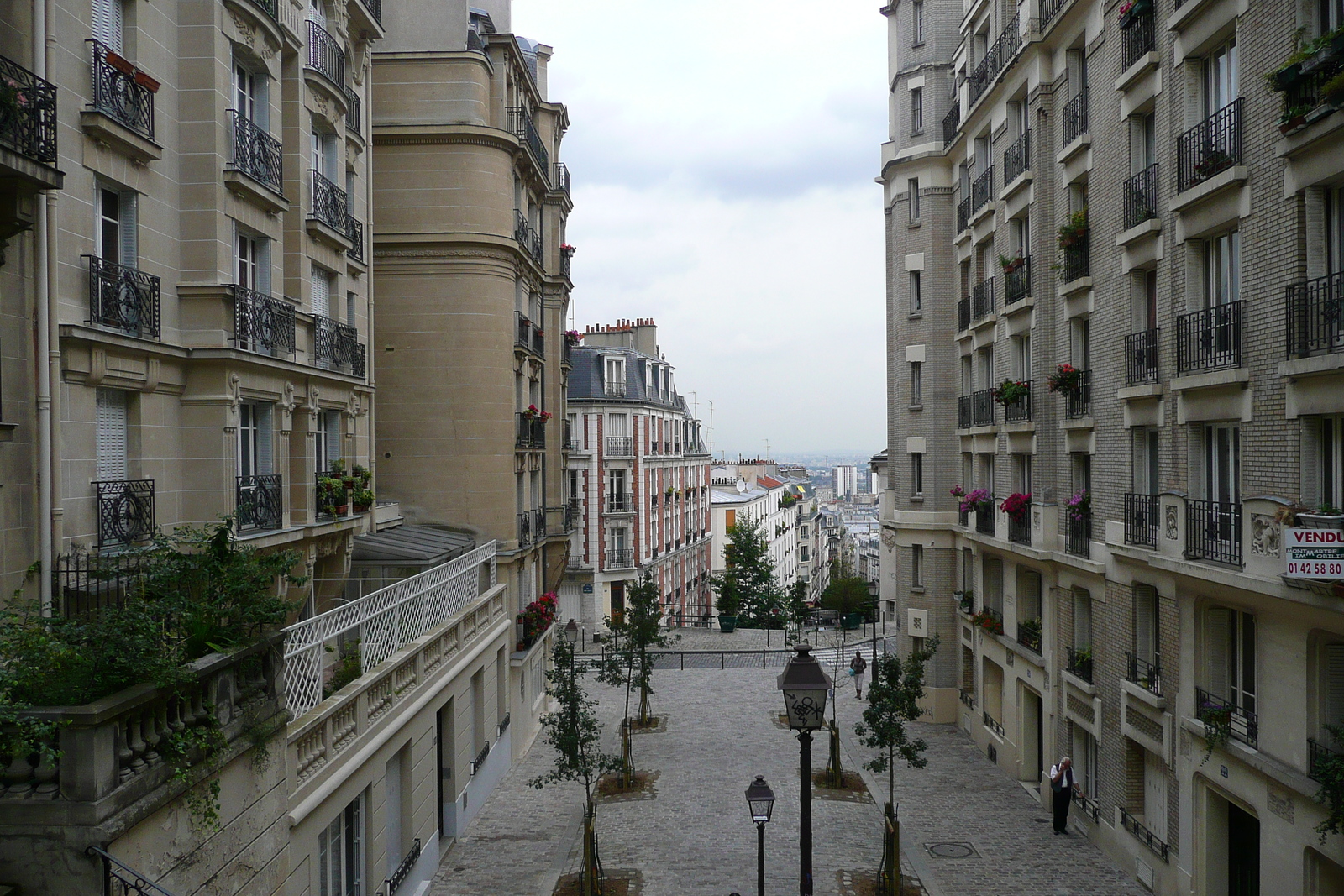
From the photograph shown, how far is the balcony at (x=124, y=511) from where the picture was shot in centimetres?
1154

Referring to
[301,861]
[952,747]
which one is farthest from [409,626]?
[952,747]

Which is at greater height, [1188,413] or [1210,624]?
[1188,413]

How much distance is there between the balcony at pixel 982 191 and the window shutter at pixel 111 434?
856 inches

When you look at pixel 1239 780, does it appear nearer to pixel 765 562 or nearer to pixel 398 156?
pixel 398 156

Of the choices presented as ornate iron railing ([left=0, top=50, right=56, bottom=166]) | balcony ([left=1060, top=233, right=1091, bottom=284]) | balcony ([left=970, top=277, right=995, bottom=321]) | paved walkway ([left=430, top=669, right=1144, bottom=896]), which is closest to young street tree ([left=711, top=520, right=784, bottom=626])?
paved walkway ([left=430, top=669, right=1144, bottom=896])

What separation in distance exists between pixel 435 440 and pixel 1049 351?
14884 millimetres

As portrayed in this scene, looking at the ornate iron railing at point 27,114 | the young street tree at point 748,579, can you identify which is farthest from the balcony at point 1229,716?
the young street tree at point 748,579

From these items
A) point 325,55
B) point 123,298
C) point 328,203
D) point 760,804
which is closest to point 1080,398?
point 760,804

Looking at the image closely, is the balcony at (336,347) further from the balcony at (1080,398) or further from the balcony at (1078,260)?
the balcony at (1078,260)

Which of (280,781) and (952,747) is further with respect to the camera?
(952,747)

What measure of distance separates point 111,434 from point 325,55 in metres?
8.60

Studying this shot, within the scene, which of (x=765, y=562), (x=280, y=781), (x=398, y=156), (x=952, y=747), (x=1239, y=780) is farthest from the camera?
(x=765, y=562)

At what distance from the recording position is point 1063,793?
20.4 m

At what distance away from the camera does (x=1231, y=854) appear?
594 inches
